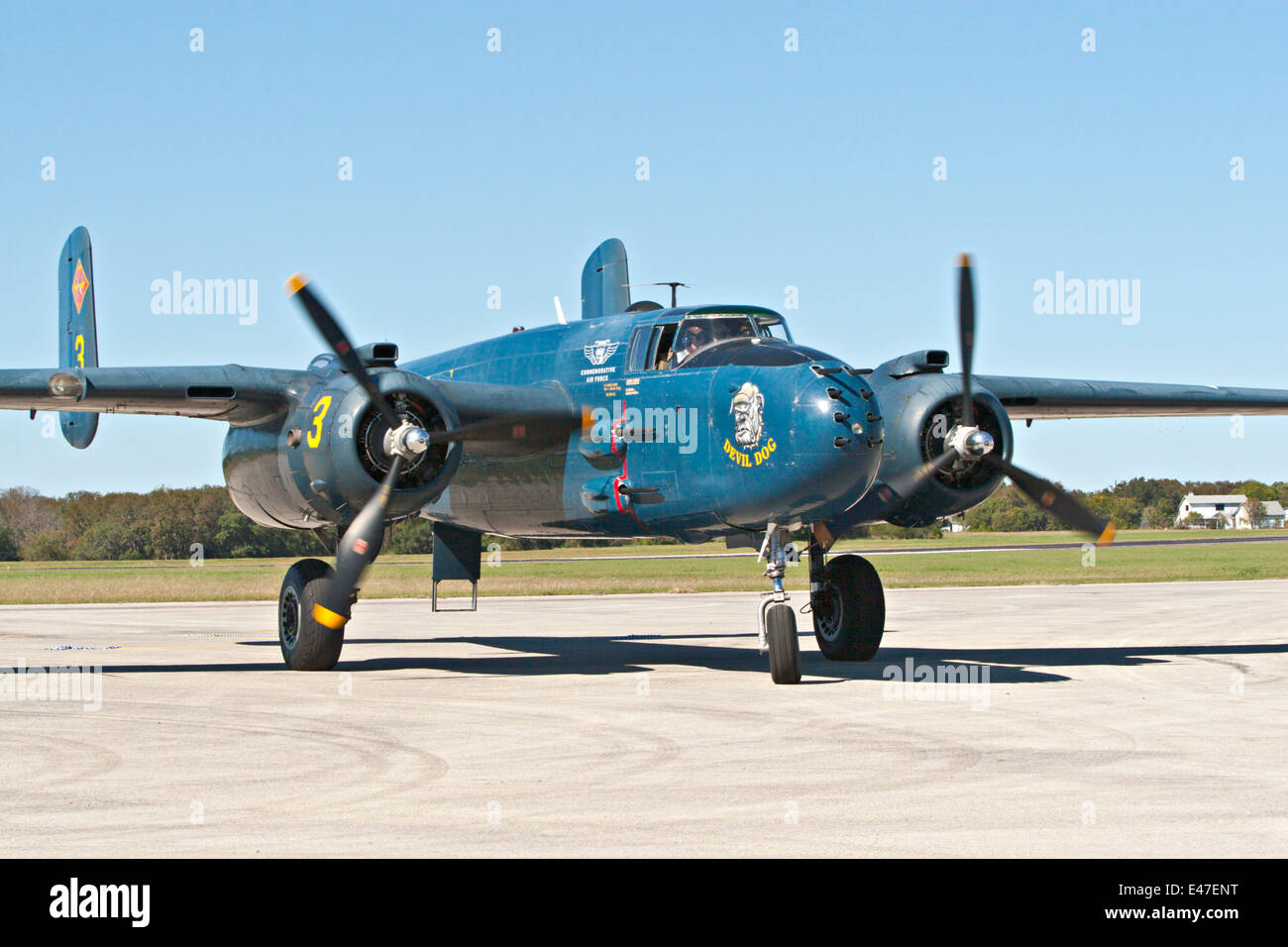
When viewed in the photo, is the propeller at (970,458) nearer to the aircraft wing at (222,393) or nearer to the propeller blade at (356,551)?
the aircraft wing at (222,393)

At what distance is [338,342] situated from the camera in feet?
56.6

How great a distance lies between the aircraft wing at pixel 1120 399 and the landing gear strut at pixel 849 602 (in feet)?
10.8

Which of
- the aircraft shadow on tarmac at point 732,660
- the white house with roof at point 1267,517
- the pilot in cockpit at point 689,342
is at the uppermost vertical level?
the pilot in cockpit at point 689,342

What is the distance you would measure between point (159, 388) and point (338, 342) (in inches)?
127

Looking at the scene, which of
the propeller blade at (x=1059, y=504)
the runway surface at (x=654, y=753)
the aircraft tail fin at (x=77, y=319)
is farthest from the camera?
the aircraft tail fin at (x=77, y=319)

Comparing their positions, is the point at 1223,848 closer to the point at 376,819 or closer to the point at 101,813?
the point at 376,819

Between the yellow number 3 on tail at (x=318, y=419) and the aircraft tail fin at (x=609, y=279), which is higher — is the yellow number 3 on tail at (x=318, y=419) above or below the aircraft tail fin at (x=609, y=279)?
below

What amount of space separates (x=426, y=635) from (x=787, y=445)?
13.3 metres

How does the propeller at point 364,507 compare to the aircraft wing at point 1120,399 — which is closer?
the propeller at point 364,507

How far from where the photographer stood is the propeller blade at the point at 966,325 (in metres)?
17.1

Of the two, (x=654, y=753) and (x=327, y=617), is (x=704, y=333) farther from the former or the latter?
(x=654, y=753)

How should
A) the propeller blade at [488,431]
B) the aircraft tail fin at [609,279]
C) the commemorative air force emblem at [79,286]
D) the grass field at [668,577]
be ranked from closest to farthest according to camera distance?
the propeller blade at [488,431], the aircraft tail fin at [609,279], the commemorative air force emblem at [79,286], the grass field at [668,577]

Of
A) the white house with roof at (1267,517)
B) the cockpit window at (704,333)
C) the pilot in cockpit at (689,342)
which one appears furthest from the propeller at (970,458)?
the white house with roof at (1267,517)

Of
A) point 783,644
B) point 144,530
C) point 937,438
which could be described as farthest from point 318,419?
point 144,530
